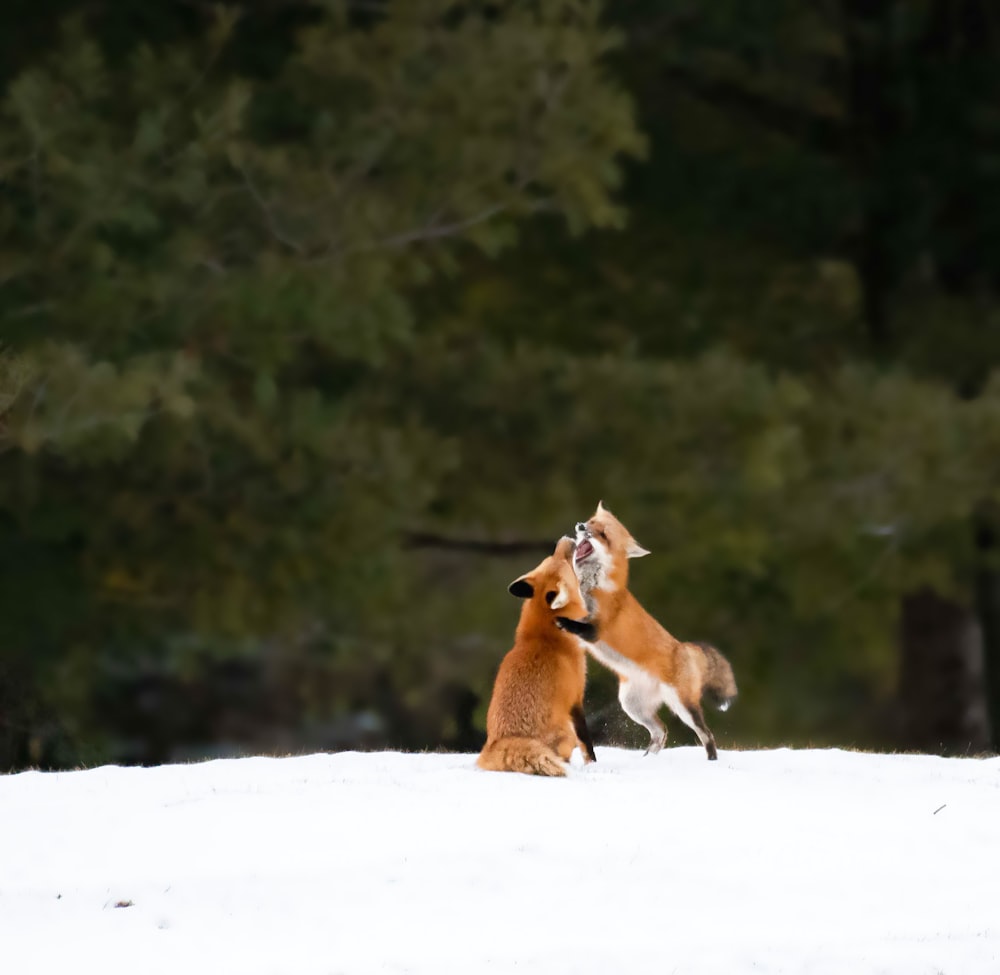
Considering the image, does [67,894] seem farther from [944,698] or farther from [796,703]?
[796,703]

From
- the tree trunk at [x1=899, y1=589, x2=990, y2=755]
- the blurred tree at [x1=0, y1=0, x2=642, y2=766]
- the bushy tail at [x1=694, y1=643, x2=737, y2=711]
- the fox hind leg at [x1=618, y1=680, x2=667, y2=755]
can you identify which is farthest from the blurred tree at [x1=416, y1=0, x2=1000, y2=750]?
the fox hind leg at [x1=618, y1=680, x2=667, y2=755]

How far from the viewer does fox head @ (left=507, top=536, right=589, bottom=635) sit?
7.32 meters

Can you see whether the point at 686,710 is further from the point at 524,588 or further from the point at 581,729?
the point at 524,588

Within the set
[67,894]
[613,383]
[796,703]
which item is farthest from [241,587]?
[796,703]

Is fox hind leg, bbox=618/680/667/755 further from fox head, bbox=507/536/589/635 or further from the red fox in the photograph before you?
fox head, bbox=507/536/589/635

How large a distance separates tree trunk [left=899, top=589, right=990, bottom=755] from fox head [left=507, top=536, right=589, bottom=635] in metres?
7.24

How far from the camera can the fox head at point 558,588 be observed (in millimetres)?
A: 7324

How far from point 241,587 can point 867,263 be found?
5.93 metres

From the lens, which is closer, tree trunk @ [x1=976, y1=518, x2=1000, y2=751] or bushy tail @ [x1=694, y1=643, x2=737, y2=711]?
bushy tail @ [x1=694, y1=643, x2=737, y2=711]

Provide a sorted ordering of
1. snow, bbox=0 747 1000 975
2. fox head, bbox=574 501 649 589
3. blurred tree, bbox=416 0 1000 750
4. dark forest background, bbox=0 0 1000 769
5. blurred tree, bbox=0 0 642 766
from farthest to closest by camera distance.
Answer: blurred tree, bbox=416 0 1000 750 < dark forest background, bbox=0 0 1000 769 < blurred tree, bbox=0 0 642 766 < fox head, bbox=574 501 649 589 < snow, bbox=0 747 1000 975

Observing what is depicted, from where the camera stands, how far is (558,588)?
7340mm

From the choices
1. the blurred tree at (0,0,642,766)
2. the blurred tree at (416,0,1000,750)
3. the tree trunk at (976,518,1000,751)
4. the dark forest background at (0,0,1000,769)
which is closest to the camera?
the blurred tree at (0,0,642,766)

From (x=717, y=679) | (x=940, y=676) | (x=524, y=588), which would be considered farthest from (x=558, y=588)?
(x=940, y=676)

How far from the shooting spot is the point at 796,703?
1585 centimetres
